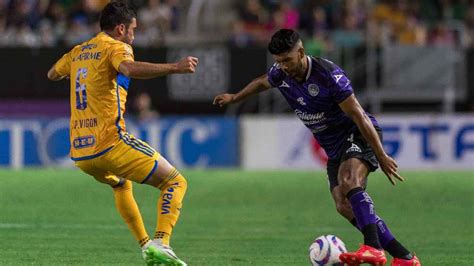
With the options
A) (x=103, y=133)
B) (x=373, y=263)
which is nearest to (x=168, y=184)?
(x=103, y=133)

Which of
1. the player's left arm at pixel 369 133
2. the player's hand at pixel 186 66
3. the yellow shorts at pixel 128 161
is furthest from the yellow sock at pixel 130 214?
the player's left arm at pixel 369 133

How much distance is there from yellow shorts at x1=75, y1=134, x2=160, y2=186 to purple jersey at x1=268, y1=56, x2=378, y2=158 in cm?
121

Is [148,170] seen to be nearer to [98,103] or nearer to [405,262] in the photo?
[98,103]

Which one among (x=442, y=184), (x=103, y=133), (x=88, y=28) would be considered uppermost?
(x=88, y=28)

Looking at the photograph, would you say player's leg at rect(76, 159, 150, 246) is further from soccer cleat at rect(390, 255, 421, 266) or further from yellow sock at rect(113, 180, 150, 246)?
soccer cleat at rect(390, 255, 421, 266)

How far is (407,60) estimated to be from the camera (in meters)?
23.9

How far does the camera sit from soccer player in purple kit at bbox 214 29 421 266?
883 centimetres

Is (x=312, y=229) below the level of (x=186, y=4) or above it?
below

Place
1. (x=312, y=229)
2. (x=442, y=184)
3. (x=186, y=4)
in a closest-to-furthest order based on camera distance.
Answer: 1. (x=312, y=229)
2. (x=442, y=184)
3. (x=186, y=4)

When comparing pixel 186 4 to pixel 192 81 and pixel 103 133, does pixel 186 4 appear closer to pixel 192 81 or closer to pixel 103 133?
pixel 192 81

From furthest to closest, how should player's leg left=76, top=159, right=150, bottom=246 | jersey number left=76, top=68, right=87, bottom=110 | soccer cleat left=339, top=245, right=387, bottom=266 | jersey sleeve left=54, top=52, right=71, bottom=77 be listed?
jersey sleeve left=54, top=52, right=71, bottom=77, player's leg left=76, top=159, right=150, bottom=246, jersey number left=76, top=68, right=87, bottom=110, soccer cleat left=339, top=245, right=387, bottom=266

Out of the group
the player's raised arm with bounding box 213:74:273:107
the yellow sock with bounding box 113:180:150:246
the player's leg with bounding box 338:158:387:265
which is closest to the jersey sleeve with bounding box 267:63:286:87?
the player's raised arm with bounding box 213:74:273:107

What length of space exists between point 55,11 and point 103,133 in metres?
15.5

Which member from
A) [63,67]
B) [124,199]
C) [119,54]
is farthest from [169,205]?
[63,67]
